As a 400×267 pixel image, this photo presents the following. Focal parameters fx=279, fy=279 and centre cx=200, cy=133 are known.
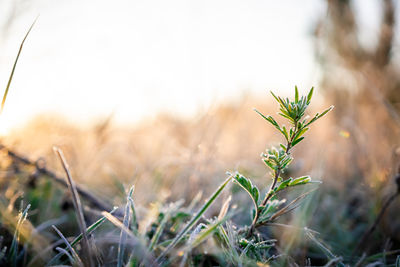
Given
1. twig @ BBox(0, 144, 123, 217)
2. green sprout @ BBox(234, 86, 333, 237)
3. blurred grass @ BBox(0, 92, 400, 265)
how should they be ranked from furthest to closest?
blurred grass @ BBox(0, 92, 400, 265) → twig @ BBox(0, 144, 123, 217) → green sprout @ BBox(234, 86, 333, 237)

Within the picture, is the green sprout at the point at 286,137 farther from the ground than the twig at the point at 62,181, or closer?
farther from the ground

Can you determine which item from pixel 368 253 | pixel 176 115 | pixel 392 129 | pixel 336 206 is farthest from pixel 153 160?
pixel 392 129

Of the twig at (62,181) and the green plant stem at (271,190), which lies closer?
the green plant stem at (271,190)

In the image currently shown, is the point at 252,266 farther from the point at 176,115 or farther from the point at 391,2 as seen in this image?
the point at 391,2

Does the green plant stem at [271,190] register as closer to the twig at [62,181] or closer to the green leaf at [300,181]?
the green leaf at [300,181]

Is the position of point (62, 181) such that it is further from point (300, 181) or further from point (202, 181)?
point (300, 181)

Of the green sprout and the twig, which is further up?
the green sprout

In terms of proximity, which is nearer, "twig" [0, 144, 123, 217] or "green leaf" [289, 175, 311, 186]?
"green leaf" [289, 175, 311, 186]

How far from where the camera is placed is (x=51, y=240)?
0.89 m

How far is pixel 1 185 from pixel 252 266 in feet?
3.56

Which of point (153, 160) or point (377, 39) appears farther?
point (377, 39)

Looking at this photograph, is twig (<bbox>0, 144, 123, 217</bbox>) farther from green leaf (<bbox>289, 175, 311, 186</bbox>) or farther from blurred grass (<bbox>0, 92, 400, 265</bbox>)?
green leaf (<bbox>289, 175, 311, 186</bbox>)

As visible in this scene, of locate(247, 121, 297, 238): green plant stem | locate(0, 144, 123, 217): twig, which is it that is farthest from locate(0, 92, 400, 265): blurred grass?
locate(247, 121, 297, 238): green plant stem

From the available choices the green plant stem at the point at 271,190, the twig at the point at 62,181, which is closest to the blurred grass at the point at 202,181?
the twig at the point at 62,181
